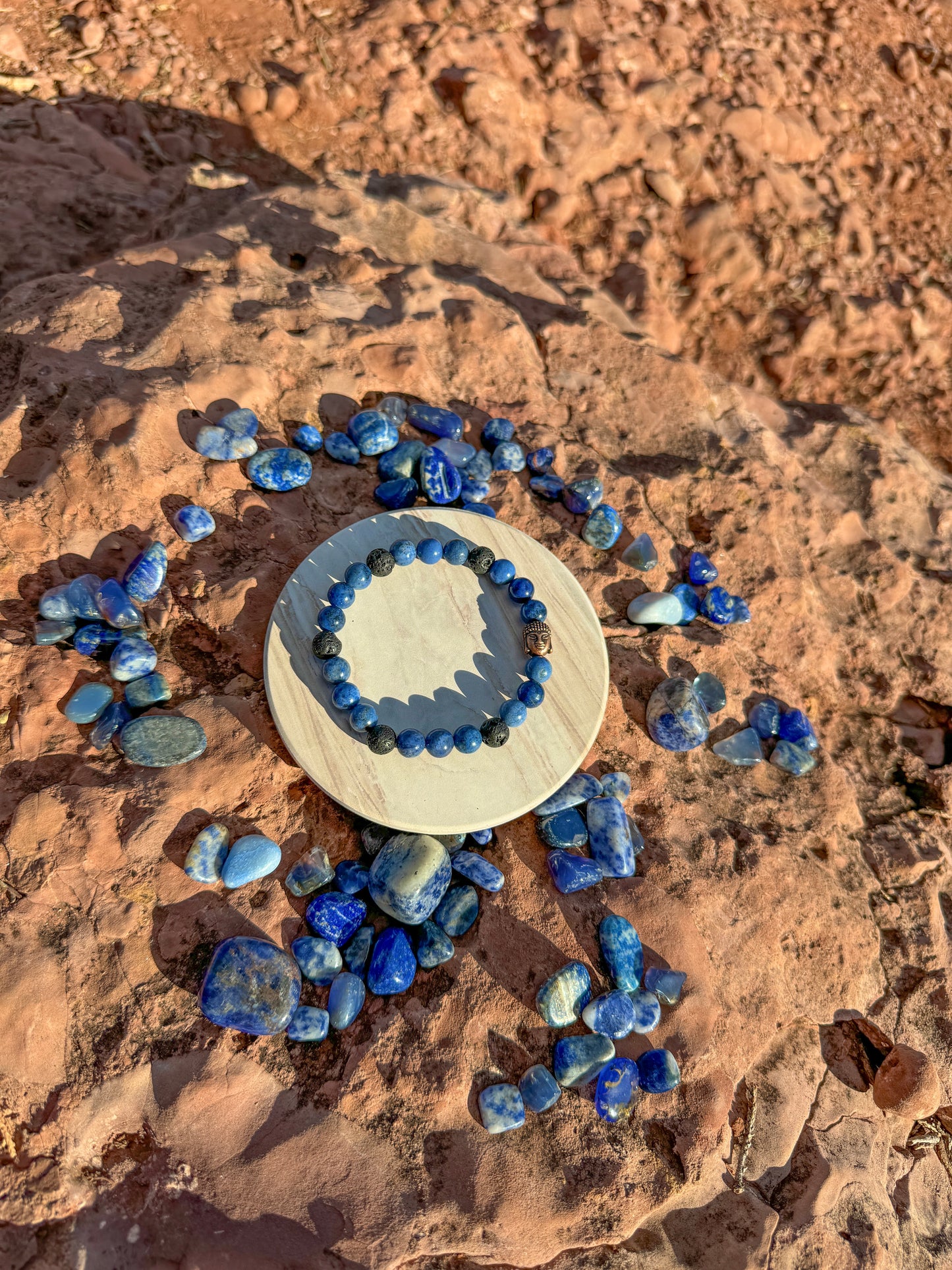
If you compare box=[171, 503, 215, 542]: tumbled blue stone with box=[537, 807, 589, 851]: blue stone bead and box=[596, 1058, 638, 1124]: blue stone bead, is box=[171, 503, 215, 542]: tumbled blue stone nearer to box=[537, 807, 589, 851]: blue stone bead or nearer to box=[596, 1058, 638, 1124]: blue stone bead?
box=[537, 807, 589, 851]: blue stone bead

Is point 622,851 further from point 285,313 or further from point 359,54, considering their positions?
point 359,54

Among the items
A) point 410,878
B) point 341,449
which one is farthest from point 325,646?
point 341,449

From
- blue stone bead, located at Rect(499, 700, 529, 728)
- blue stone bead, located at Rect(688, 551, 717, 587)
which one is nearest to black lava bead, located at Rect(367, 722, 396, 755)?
blue stone bead, located at Rect(499, 700, 529, 728)

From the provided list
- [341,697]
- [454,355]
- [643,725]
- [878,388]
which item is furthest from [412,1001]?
[878,388]

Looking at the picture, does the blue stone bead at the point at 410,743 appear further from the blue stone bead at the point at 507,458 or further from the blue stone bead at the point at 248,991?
the blue stone bead at the point at 507,458

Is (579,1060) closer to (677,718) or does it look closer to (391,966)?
(391,966)
